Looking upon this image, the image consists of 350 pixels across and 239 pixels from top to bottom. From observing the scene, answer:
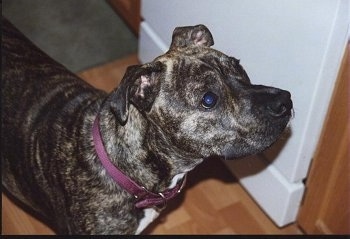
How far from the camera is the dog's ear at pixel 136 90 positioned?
5.99 ft

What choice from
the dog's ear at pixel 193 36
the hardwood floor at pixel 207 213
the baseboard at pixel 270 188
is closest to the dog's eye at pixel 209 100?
the dog's ear at pixel 193 36

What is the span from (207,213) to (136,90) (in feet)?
3.76

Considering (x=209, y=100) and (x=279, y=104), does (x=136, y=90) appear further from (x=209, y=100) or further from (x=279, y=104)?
(x=279, y=104)

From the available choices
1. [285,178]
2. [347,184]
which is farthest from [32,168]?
[347,184]

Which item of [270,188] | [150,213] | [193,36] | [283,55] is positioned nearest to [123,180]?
[150,213]

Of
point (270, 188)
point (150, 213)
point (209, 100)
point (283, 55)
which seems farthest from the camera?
point (270, 188)

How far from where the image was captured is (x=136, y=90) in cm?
190

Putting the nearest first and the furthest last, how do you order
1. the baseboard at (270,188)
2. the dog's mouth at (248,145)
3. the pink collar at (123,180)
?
the dog's mouth at (248,145) < the pink collar at (123,180) < the baseboard at (270,188)

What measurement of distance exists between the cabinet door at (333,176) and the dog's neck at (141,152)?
58 cm

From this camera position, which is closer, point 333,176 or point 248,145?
point 248,145

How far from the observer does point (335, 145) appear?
2221mm

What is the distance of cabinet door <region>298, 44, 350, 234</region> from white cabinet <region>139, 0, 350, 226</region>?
1.5 inches

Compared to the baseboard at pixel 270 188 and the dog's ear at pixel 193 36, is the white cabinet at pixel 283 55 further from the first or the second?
the dog's ear at pixel 193 36

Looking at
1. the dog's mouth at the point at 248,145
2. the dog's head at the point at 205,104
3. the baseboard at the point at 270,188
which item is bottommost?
the baseboard at the point at 270,188
